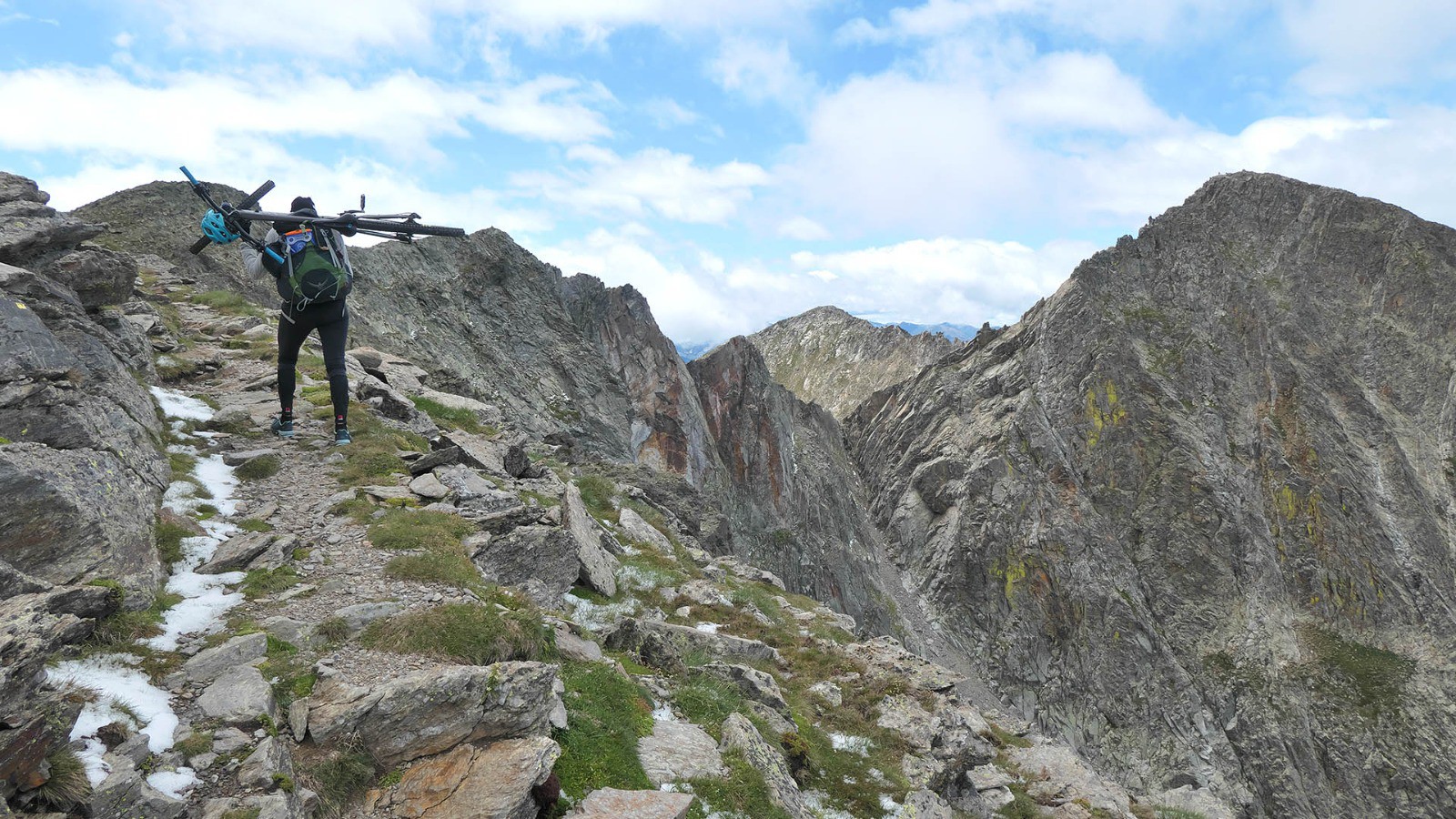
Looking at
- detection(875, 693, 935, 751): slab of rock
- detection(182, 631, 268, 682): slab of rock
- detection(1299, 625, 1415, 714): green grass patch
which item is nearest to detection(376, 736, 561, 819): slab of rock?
detection(182, 631, 268, 682): slab of rock

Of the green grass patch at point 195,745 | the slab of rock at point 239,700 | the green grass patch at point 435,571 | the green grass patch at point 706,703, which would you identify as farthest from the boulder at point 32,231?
the green grass patch at point 706,703

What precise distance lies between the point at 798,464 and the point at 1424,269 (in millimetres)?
89300

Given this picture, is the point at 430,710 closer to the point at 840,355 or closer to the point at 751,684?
the point at 751,684

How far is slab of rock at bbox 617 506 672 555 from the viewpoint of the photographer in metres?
21.8

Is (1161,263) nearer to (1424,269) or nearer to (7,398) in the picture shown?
(1424,269)

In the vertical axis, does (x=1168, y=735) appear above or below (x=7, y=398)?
below

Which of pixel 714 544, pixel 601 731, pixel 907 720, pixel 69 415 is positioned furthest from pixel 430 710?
pixel 714 544

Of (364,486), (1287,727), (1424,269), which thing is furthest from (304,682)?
(1424,269)

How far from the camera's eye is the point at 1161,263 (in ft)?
307

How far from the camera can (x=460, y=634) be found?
810 cm

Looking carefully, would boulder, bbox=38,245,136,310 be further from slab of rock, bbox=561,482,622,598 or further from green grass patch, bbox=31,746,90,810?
green grass patch, bbox=31,746,90,810

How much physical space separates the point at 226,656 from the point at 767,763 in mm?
6903

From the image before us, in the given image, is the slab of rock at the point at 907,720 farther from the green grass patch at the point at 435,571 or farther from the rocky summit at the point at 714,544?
the green grass patch at the point at 435,571

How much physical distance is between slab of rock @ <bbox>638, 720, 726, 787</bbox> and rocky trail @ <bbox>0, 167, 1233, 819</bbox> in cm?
4
